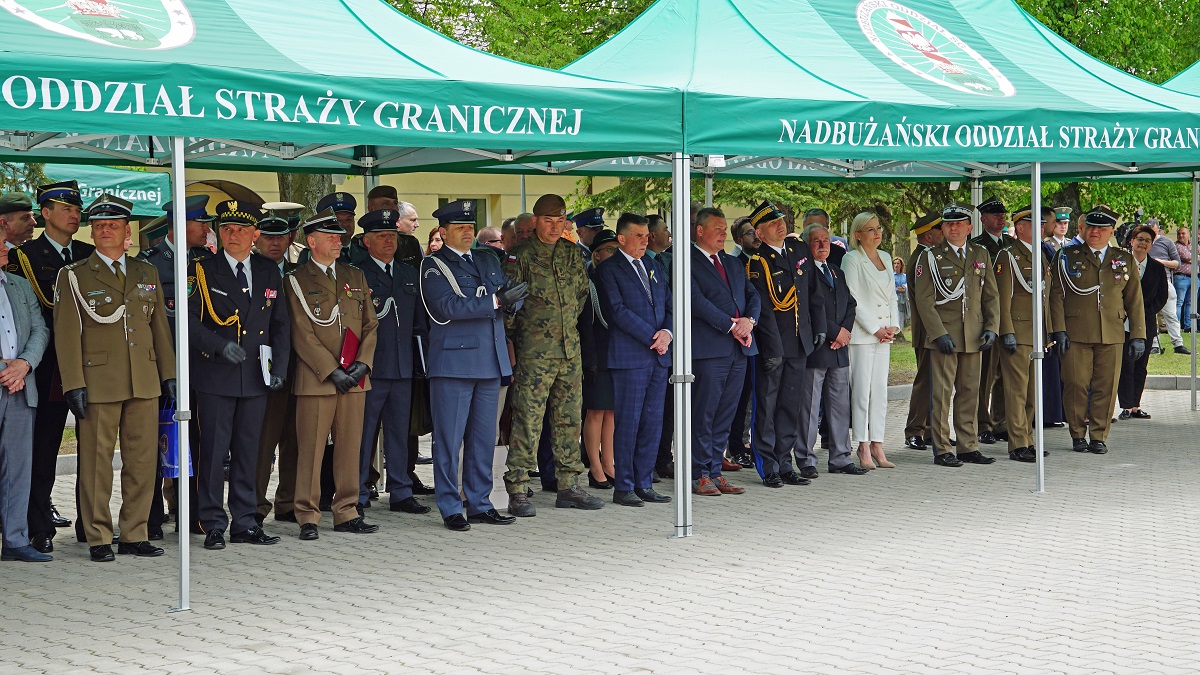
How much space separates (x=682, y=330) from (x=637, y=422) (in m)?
1.34

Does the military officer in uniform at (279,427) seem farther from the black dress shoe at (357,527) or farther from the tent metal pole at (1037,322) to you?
the tent metal pole at (1037,322)

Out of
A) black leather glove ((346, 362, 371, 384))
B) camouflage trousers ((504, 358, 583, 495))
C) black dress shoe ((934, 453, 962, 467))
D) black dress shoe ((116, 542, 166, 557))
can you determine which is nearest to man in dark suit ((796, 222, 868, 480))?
black dress shoe ((934, 453, 962, 467))

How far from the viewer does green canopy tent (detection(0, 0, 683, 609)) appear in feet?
20.0

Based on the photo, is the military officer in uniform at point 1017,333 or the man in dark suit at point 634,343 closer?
the man in dark suit at point 634,343

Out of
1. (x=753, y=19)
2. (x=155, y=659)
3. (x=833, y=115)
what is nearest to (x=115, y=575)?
(x=155, y=659)

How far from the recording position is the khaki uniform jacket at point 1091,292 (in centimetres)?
1179

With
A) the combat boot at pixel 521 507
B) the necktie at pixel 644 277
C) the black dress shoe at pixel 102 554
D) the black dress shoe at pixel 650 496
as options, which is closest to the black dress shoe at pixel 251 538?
the black dress shoe at pixel 102 554

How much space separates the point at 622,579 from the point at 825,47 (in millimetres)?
4219

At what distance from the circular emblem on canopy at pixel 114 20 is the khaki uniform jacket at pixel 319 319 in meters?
1.77

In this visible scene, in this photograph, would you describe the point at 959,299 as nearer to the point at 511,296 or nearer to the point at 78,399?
the point at 511,296

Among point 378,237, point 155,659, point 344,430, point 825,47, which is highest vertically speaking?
point 825,47

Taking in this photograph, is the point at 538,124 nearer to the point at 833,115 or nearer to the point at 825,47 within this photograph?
the point at 833,115

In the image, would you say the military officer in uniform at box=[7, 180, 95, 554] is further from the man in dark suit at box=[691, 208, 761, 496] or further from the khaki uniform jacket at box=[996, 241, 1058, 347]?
the khaki uniform jacket at box=[996, 241, 1058, 347]

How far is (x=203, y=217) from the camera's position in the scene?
332 inches
